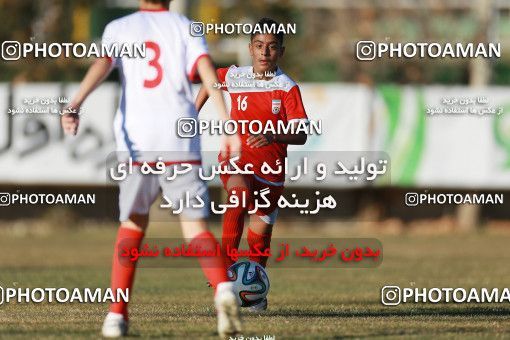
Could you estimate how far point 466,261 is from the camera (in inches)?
791

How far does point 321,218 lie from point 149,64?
21.9m

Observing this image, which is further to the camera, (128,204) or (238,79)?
(238,79)

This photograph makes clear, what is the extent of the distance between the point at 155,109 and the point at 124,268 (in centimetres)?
110

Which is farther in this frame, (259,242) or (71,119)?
(259,242)

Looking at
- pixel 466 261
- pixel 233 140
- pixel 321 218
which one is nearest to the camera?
pixel 233 140

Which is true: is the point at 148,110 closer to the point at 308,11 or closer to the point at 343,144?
the point at 343,144

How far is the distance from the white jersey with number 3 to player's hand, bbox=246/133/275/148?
5.74ft

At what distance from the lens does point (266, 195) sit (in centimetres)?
1117

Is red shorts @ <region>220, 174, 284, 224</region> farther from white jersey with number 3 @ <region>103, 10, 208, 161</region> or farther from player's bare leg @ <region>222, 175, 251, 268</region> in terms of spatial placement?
white jersey with number 3 @ <region>103, 10, 208, 161</region>

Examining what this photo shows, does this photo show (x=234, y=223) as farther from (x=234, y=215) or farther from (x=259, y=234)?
(x=259, y=234)

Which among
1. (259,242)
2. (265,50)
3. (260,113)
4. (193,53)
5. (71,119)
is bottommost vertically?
(259,242)

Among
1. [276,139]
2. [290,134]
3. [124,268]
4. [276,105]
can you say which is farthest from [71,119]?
A: [276,105]

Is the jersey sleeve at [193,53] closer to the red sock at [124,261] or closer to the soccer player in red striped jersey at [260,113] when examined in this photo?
the red sock at [124,261]

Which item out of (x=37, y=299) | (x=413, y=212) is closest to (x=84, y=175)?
(x=413, y=212)
